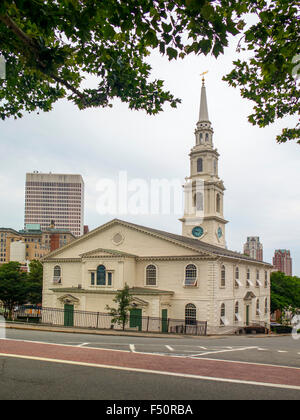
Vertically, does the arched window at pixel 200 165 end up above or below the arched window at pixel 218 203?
above

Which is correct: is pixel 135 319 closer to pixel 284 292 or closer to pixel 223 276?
pixel 223 276

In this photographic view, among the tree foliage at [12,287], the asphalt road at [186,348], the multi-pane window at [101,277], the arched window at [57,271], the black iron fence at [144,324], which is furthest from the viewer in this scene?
the tree foliage at [12,287]

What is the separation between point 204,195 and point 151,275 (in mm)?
18756

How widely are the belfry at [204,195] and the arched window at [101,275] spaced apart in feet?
57.7

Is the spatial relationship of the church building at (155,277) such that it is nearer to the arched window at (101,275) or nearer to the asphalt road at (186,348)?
the arched window at (101,275)

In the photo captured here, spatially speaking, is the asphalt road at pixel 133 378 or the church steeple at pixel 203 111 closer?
the asphalt road at pixel 133 378

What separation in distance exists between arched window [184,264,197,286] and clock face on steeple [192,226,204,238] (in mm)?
16051

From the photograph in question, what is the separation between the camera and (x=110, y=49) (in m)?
10.2

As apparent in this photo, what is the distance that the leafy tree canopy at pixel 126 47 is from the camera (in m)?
6.83

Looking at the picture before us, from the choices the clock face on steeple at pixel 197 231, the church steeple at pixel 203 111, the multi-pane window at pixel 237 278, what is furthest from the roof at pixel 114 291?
the church steeple at pixel 203 111

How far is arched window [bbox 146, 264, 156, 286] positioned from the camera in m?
38.3

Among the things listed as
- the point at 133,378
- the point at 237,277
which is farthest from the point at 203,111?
the point at 133,378

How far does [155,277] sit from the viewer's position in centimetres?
3812
